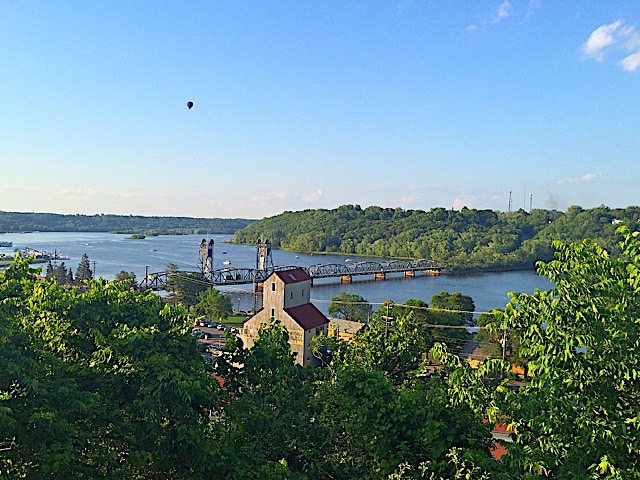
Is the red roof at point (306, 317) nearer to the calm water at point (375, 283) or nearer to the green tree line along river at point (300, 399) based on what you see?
the green tree line along river at point (300, 399)

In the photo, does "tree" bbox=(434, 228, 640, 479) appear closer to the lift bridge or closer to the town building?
the town building

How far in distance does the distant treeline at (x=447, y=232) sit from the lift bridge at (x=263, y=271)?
4818mm

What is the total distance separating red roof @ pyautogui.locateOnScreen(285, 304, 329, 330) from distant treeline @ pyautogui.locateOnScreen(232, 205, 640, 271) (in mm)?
41902

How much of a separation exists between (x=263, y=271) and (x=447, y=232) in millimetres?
39552

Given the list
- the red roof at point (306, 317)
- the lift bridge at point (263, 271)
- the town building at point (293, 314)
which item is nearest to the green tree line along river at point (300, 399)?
the town building at point (293, 314)

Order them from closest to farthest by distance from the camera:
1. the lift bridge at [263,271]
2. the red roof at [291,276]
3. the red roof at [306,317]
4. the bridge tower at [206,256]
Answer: the red roof at [306,317] → the red roof at [291,276] → the lift bridge at [263,271] → the bridge tower at [206,256]

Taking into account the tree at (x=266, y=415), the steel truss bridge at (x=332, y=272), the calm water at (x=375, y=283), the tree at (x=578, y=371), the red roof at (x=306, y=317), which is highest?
the tree at (x=578, y=371)

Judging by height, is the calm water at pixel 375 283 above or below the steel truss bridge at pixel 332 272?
below

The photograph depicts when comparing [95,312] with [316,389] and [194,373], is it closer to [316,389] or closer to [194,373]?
[194,373]

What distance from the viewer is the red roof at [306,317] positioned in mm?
15289

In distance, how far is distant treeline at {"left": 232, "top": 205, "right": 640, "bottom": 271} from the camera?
6197cm

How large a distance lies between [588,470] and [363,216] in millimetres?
90691

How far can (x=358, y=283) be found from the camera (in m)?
47.8

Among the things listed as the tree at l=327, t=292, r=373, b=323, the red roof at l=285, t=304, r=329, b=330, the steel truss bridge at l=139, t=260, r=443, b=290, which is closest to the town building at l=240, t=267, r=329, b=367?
the red roof at l=285, t=304, r=329, b=330
